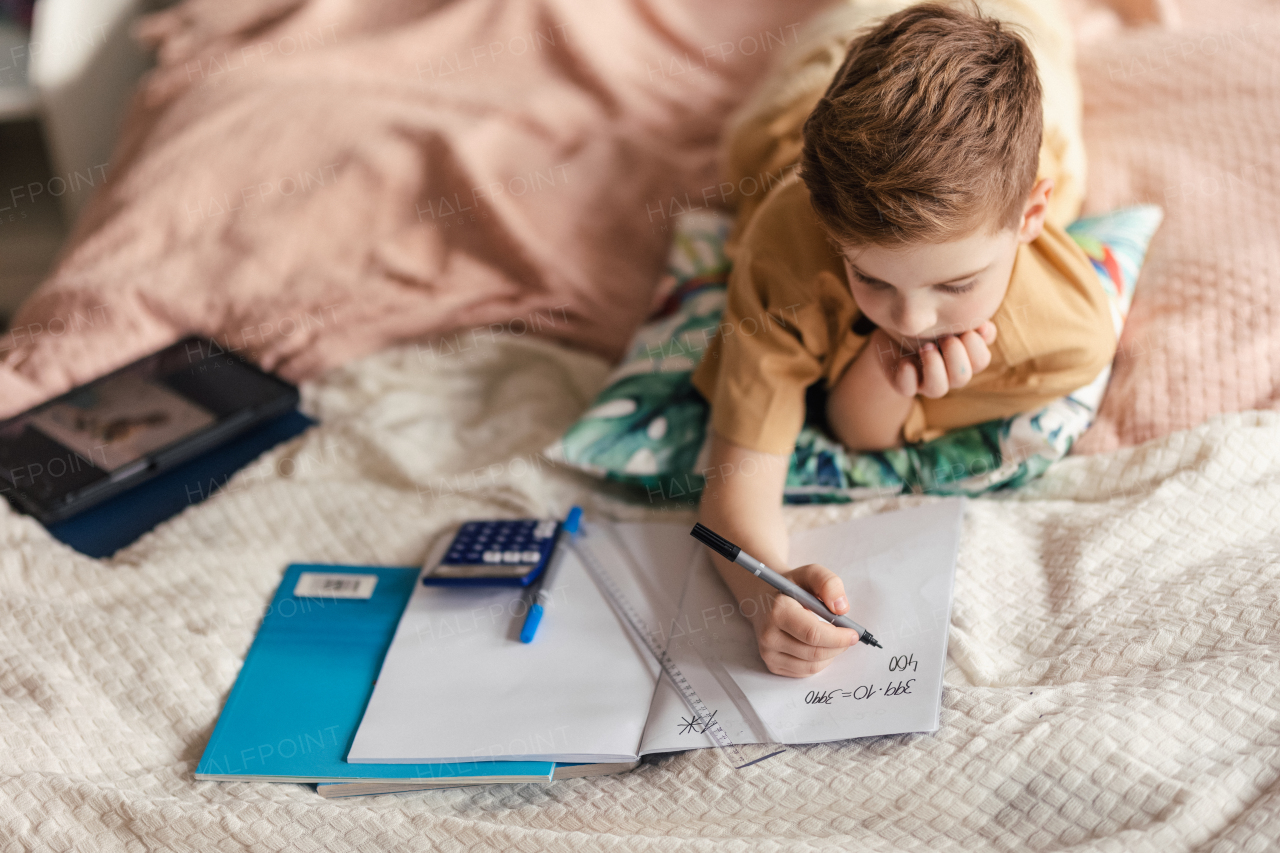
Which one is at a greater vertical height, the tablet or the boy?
the boy

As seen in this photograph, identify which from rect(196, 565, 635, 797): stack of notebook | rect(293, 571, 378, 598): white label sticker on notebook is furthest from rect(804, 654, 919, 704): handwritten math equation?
rect(293, 571, 378, 598): white label sticker on notebook

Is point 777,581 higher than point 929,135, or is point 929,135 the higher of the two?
point 929,135

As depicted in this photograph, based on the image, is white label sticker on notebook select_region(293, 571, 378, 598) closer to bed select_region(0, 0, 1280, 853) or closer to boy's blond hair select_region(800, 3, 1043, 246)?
bed select_region(0, 0, 1280, 853)

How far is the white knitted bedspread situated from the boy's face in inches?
7.4

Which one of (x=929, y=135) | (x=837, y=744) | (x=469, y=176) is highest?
(x=929, y=135)

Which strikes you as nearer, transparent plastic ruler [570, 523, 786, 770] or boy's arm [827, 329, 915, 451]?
transparent plastic ruler [570, 523, 786, 770]

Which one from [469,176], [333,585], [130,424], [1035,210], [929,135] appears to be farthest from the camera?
[469,176]

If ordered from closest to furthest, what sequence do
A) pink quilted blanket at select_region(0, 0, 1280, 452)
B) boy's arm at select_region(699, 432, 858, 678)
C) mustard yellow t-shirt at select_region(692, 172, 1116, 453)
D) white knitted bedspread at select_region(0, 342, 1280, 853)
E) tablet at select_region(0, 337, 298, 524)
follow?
white knitted bedspread at select_region(0, 342, 1280, 853) → boy's arm at select_region(699, 432, 858, 678) → mustard yellow t-shirt at select_region(692, 172, 1116, 453) → tablet at select_region(0, 337, 298, 524) → pink quilted blanket at select_region(0, 0, 1280, 452)

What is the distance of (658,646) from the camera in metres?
0.75

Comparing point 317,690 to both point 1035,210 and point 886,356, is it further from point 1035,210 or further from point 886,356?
point 1035,210

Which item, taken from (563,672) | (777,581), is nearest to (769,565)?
(777,581)

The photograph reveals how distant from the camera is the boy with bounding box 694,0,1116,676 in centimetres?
64

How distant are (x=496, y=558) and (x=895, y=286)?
391 mm

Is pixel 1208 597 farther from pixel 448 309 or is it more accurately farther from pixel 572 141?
pixel 572 141
